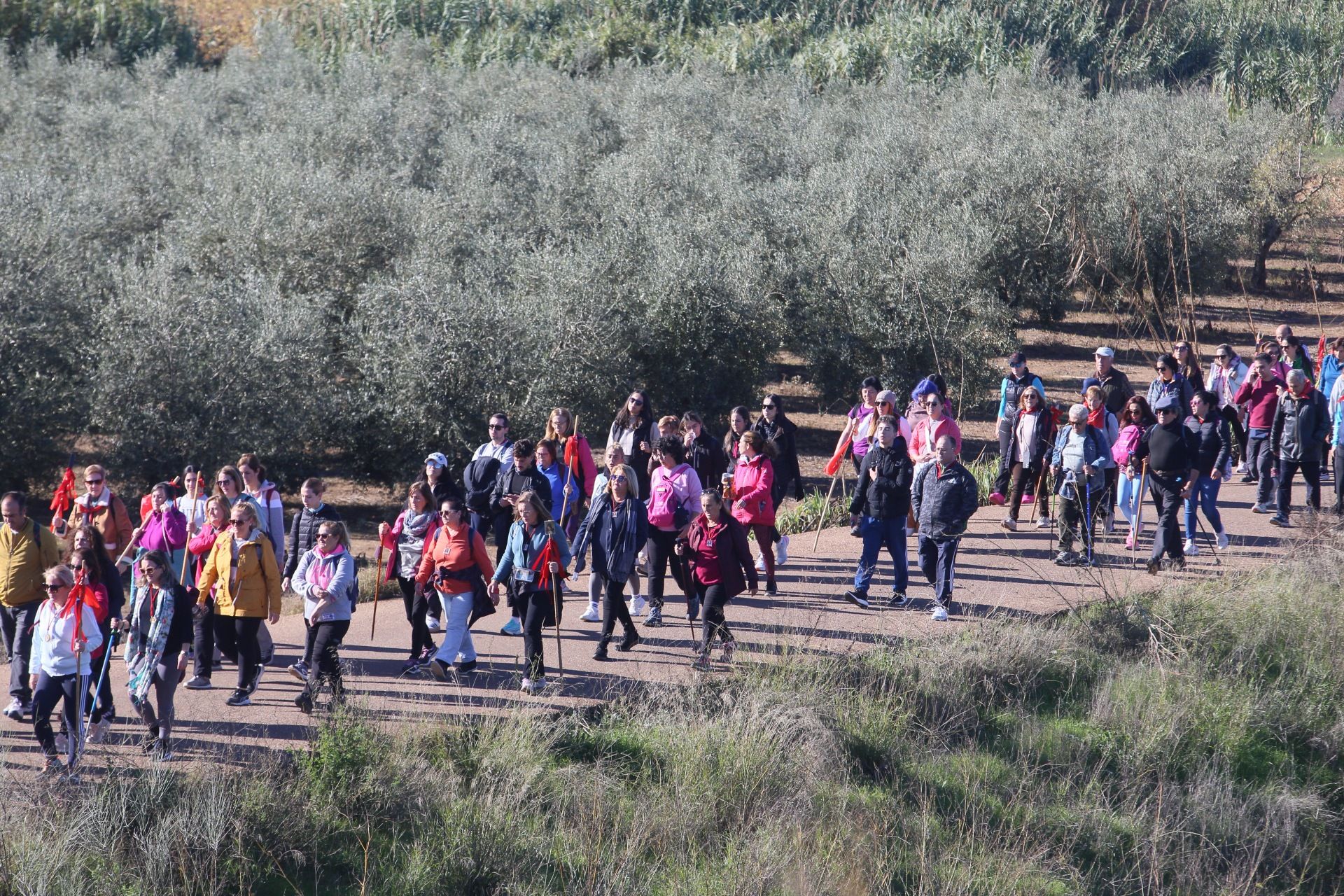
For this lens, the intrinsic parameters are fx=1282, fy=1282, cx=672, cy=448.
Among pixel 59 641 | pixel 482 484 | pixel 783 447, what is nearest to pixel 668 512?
pixel 482 484

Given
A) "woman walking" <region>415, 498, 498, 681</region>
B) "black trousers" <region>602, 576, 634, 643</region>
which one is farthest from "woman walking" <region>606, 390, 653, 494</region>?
"woman walking" <region>415, 498, 498, 681</region>

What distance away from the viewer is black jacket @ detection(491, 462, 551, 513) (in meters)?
10.8

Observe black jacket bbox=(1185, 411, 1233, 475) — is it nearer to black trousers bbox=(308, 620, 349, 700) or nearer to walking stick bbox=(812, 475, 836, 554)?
walking stick bbox=(812, 475, 836, 554)

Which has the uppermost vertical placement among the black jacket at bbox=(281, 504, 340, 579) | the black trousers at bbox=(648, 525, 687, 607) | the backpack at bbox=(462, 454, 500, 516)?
the backpack at bbox=(462, 454, 500, 516)

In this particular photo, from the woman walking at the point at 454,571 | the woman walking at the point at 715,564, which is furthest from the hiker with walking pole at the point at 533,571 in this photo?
the woman walking at the point at 715,564

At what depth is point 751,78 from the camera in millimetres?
38812

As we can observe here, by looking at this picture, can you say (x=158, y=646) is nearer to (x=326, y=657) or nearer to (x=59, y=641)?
(x=59, y=641)

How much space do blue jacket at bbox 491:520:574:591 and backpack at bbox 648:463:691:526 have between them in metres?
1.17

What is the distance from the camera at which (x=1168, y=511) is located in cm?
1231

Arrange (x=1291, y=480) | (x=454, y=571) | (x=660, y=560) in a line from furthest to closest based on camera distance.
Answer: (x=1291, y=480), (x=660, y=560), (x=454, y=571)

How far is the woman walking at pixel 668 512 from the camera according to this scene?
10430 mm

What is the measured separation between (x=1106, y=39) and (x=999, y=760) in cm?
3795

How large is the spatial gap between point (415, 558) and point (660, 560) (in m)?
2.02

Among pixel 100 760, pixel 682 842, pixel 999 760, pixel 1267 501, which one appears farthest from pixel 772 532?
pixel 1267 501
